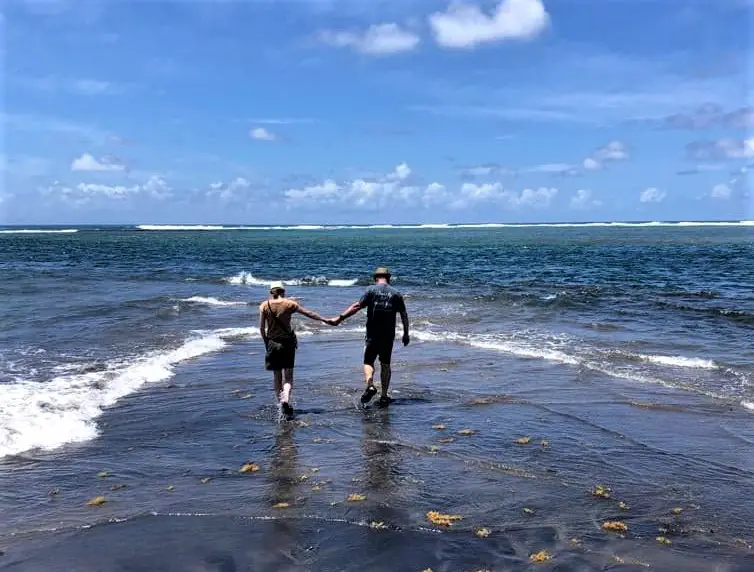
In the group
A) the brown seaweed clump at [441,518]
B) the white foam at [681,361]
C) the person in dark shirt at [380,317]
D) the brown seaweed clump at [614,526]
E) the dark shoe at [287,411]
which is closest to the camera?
Result: the brown seaweed clump at [614,526]

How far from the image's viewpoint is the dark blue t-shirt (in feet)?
32.8

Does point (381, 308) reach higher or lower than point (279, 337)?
higher

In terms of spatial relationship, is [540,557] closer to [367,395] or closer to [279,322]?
[367,395]

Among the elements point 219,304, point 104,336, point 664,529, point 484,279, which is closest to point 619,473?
point 664,529

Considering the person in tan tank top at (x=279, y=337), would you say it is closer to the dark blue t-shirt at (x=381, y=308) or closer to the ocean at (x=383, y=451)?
the ocean at (x=383, y=451)

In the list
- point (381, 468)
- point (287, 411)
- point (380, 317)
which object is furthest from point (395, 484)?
point (380, 317)

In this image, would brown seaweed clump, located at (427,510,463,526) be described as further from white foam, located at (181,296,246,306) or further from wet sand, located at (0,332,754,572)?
white foam, located at (181,296,246,306)

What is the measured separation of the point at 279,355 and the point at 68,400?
10.4 feet

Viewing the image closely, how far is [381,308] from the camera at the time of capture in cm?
1001

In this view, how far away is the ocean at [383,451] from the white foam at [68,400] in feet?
0.15

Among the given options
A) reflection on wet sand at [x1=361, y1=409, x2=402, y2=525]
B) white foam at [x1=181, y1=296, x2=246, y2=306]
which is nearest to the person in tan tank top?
reflection on wet sand at [x1=361, y1=409, x2=402, y2=525]

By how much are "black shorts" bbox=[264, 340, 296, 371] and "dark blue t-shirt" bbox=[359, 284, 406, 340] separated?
1.29 metres

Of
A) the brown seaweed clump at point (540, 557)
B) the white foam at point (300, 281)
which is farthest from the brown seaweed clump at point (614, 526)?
the white foam at point (300, 281)

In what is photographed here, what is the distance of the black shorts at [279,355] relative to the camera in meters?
9.36
